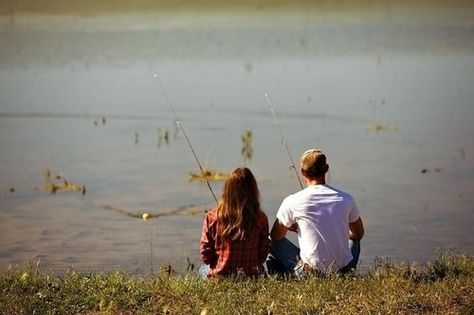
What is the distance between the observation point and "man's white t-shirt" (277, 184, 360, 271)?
7438mm

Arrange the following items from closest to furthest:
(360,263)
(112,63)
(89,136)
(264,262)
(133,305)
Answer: (133,305) < (264,262) < (360,263) < (89,136) < (112,63)

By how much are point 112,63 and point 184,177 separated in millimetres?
8535

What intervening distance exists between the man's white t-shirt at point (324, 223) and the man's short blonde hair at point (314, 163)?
10 centimetres

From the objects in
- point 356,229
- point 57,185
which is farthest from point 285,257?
point 57,185

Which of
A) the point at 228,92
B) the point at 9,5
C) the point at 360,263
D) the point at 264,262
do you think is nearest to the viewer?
the point at 264,262

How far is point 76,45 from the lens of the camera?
2297cm

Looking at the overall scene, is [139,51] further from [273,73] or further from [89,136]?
[89,136]

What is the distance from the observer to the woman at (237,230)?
24.3ft

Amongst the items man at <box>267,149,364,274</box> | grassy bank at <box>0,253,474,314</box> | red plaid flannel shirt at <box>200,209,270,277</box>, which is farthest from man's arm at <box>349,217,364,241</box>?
red plaid flannel shirt at <box>200,209,270,277</box>

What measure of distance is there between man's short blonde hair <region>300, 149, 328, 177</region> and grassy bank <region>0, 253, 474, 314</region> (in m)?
0.70

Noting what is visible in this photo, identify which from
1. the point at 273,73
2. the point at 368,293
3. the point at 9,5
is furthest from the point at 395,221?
the point at 9,5

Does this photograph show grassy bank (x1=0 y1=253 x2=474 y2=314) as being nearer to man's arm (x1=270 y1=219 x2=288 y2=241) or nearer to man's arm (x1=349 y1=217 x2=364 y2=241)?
man's arm (x1=349 y1=217 x2=364 y2=241)

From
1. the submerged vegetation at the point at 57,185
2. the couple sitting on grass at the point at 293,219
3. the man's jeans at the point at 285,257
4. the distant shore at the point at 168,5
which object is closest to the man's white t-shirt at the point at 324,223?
the couple sitting on grass at the point at 293,219

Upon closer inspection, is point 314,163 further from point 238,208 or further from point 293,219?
point 238,208
